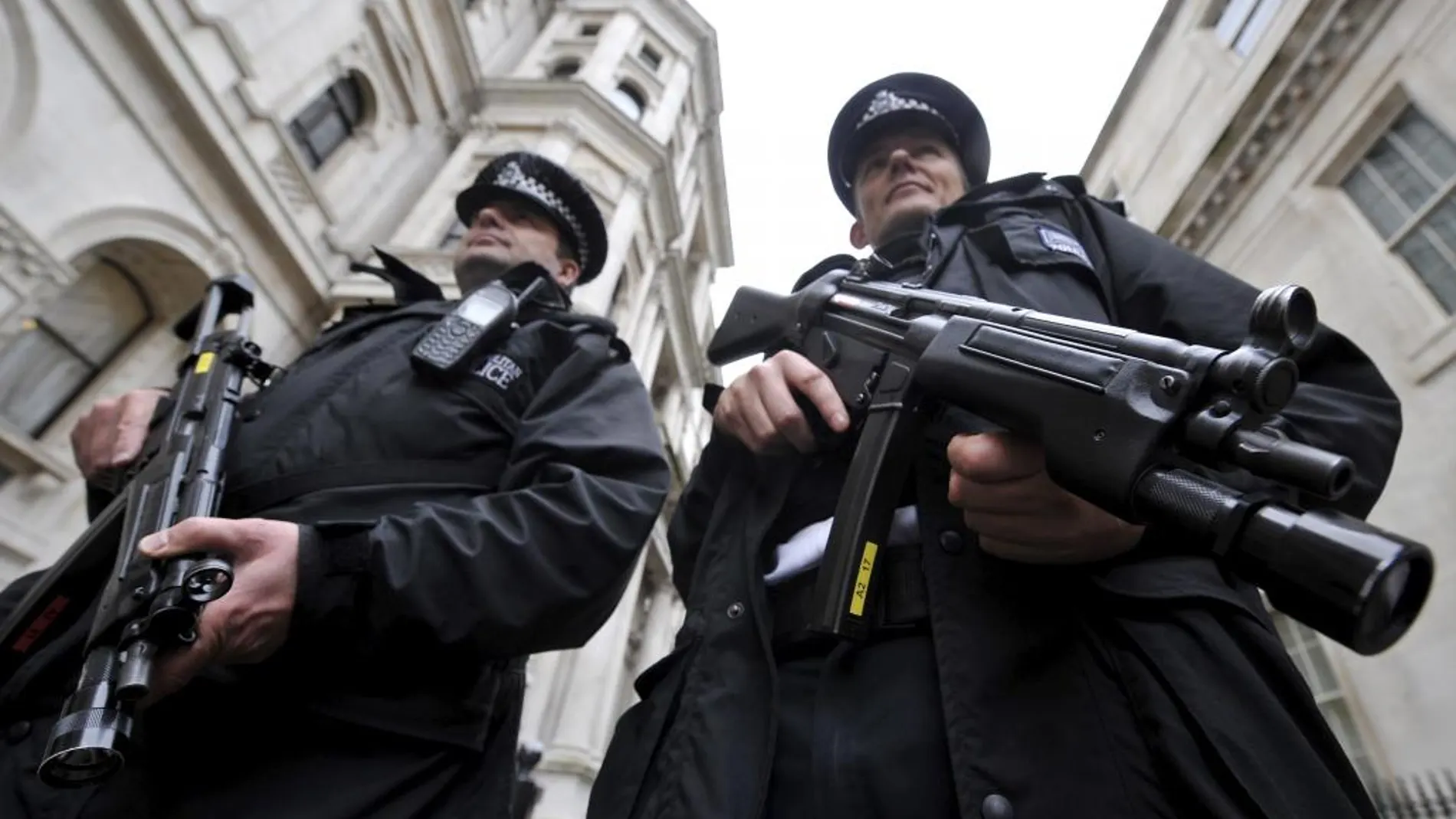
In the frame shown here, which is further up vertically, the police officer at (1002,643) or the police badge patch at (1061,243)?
the police badge patch at (1061,243)

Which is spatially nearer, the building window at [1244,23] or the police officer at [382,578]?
the police officer at [382,578]

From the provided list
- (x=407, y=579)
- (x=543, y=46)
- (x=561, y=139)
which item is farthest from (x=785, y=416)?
(x=543, y=46)

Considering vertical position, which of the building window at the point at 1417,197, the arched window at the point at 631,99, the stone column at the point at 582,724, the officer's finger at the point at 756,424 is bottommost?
the stone column at the point at 582,724

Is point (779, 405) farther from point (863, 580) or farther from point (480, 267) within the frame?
point (480, 267)

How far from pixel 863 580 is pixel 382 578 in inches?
43.0

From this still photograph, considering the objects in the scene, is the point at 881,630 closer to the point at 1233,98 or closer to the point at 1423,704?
the point at 1423,704

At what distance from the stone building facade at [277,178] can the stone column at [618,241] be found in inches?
2.6

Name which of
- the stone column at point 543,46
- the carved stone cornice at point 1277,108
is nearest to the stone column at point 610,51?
the stone column at point 543,46

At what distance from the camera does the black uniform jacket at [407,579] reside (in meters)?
1.55

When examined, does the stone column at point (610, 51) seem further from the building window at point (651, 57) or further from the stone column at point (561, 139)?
the stone column at point (561, 139)

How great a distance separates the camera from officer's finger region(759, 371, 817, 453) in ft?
5.41

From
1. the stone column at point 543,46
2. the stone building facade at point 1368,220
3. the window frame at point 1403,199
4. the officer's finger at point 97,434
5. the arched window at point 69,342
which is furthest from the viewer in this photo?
the stone column at point 543,46

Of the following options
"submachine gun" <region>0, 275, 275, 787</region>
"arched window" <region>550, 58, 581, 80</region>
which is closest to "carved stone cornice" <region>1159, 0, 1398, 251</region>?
"submachine gun" <region>0, 275, 275, 787</region>

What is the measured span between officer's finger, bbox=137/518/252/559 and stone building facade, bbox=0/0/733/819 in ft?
22.1
